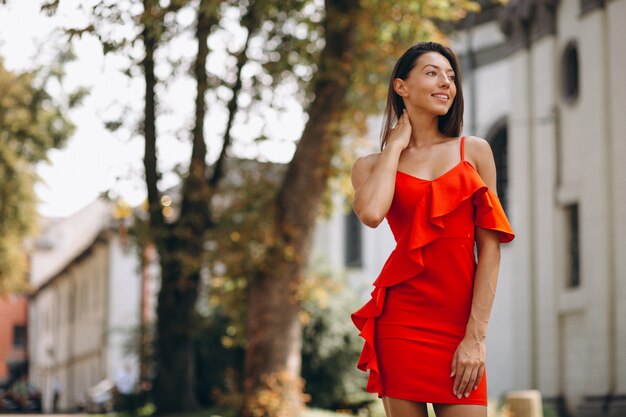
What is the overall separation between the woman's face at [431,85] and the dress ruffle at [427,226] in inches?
9.6

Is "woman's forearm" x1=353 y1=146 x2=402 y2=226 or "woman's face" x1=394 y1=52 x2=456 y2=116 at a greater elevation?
"woman's face" x1=394 y1=52 x2=456 y2=116

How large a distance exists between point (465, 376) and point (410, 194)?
0.67m

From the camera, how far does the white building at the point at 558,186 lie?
2255 centimetres

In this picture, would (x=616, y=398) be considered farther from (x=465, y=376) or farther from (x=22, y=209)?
(x=465, y=376)

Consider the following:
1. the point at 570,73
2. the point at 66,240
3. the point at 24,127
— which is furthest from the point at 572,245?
the point at 66,240

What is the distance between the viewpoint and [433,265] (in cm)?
389

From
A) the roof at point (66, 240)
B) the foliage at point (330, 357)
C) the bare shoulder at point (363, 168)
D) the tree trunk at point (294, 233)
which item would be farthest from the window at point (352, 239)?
the bare shoulder at point (363, 168)

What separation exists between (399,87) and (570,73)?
2148 centimetres

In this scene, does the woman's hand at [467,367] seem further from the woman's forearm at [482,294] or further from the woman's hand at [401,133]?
the woman's hand at [401,133]

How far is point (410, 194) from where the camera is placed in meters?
4.04

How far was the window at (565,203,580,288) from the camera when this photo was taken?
80.5 feet

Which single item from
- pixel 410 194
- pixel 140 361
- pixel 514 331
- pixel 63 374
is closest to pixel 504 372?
pixel 514 331

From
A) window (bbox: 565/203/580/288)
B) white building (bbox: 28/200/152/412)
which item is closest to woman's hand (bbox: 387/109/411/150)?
window (bbox: 565/203/580/288)

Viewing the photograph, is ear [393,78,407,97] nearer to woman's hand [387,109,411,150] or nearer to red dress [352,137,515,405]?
woman's hand [387,109,411,150]
